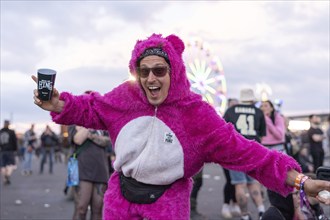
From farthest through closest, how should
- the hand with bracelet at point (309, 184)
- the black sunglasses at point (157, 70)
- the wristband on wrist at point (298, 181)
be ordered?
the black sunglasses at point (157, 70), the wristband on wrist at point (298, 181), the hand with bracelet at point (309, 184)

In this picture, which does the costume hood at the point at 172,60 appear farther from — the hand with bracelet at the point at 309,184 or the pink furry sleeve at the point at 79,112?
the hand with bracelet at the point at 309,184

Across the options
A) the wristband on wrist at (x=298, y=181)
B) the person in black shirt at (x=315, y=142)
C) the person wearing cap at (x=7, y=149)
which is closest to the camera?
the wristband on wrist at (x=298, y=181)

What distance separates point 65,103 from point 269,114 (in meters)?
5.56

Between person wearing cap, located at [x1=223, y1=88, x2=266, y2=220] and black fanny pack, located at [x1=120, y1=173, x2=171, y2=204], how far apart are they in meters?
4.03

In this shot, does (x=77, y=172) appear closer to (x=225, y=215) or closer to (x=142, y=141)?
(x=225, y=215)

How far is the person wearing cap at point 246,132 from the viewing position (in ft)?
22.6

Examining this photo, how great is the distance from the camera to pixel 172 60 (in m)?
3.07

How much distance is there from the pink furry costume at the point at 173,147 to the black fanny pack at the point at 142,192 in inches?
1.0

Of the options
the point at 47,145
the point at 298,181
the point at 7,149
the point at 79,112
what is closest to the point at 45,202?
the point at 7,149

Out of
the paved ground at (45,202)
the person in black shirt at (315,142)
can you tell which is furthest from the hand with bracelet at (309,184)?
the person in black shirt at (315,142)

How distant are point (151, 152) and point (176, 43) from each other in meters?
0.71

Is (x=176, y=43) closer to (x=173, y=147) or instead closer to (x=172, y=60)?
(x=172, y=60)

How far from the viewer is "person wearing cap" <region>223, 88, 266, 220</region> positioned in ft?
22.6

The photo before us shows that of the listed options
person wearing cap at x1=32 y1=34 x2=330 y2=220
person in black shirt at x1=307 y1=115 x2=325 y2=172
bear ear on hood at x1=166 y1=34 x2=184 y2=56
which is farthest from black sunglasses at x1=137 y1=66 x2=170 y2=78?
person in black shirt at x1=307 y1=115 x2=325 y2=172
